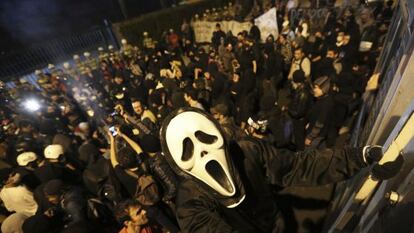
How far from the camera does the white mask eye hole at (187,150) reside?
1.67 metres

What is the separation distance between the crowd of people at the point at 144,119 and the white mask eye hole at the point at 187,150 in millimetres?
681

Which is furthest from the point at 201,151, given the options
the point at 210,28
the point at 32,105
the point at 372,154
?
the point at 210,28

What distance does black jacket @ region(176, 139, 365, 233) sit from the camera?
1.79 m

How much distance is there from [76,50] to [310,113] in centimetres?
1288

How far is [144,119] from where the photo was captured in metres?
4.57

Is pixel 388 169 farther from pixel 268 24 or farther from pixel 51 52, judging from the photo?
pixel 51 52

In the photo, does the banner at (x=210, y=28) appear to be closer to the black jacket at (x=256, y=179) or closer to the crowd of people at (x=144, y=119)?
the crowd of people at (x=144, y=119)

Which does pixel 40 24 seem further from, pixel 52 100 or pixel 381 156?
pixel 381 156

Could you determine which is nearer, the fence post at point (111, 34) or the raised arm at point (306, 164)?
the raised arm at point (306, 164)

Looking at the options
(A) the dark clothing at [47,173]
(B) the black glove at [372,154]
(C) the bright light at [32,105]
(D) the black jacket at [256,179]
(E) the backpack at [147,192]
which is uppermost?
(B) the black glove at [372,154]

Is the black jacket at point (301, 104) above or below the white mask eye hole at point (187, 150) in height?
below

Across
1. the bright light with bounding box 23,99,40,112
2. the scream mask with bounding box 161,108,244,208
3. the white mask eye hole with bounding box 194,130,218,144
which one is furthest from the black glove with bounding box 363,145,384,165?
the bright light with bounding box 23,99,40,112

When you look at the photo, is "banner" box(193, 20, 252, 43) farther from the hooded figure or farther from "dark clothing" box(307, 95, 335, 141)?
the hooded figure

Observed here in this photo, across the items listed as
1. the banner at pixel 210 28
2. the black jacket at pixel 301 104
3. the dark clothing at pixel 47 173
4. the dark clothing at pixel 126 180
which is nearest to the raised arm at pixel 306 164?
the dark clothing at pixel 126 180
